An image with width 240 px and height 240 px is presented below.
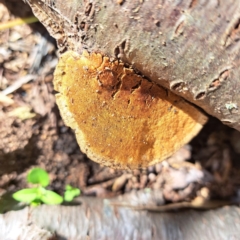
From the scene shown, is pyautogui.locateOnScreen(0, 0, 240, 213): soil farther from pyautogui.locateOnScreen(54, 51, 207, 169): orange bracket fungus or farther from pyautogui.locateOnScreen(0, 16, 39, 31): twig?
pyautogui.locateOnScreen(54, 51, 207, 169): orange bracket fungus

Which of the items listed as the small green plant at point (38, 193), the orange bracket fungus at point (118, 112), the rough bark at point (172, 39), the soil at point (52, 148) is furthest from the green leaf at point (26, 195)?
the rough bark at point (172, 39)

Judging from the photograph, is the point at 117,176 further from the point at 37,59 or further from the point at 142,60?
the point at 142,60

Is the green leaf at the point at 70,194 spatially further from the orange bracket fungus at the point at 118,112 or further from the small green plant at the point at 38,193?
the orange bracket fungus at the point at 118,112

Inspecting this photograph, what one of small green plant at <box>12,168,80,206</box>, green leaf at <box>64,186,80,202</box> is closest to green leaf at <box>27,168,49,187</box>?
small green plant at <box>12,168,80,206</box>

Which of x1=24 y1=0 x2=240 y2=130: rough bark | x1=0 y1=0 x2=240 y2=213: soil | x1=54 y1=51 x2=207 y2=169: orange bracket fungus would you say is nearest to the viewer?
x1=24 y1=0 x2=240 y2=130: rough bark

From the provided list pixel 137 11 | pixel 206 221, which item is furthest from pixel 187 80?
pixel 206 221
